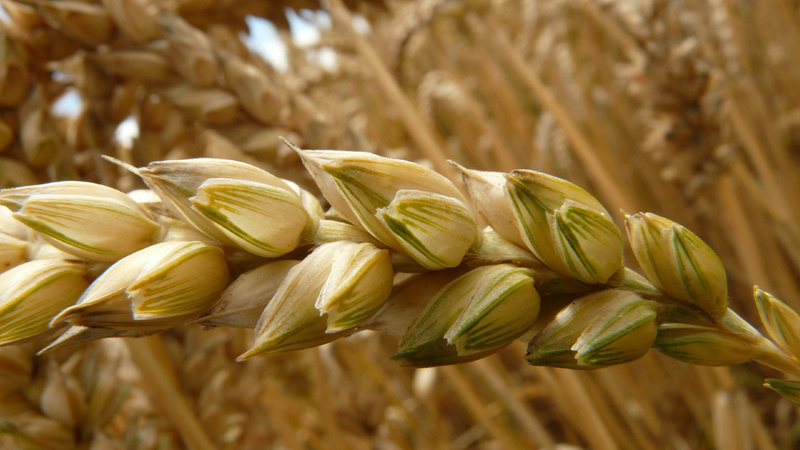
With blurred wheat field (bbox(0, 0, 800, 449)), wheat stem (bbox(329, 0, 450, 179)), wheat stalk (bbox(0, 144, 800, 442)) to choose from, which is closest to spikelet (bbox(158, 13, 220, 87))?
blurred wheat field (bbox(0, 0, 800, 449))

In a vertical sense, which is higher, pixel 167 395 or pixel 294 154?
pixel 294 154

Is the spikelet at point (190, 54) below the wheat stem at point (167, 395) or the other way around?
the other way around

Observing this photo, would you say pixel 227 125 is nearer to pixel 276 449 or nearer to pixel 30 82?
pixel 30 82

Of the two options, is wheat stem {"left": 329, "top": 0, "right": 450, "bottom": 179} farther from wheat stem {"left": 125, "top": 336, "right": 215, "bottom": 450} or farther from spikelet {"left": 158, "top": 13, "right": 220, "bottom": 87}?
wheat stem {"left": 125, "top": 336, "right": 215, "bottom": 450}

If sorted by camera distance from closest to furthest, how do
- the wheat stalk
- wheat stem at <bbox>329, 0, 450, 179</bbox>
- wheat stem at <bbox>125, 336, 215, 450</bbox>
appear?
the wheat stalk < wheat stem at <bbox>125, 336, 215, 450</bbox> < wheat stem at <bbox>329, 0, 450, 179</bbox>

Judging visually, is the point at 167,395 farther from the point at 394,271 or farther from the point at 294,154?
the point at 394,271

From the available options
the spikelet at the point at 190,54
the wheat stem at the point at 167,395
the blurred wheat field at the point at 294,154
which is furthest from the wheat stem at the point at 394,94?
the wheat stem at the point at 167,395

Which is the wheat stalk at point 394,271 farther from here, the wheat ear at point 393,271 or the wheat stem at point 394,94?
Answer: the wheat stem at point 394,94

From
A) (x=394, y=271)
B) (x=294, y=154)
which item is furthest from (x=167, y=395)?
(x=394, y=271)

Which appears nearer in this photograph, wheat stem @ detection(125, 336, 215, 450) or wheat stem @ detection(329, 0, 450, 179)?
wheat stem @ detection(125, 336, 215, 450)

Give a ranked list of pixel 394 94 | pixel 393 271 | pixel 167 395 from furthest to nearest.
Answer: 1. pixel 394 94
2. pixel 167 395
3. pixel 393 271

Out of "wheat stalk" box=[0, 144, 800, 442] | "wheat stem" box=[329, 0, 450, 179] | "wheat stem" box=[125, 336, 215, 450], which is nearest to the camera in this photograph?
"wheat stalk" box=[0, 144, 800, 442]
